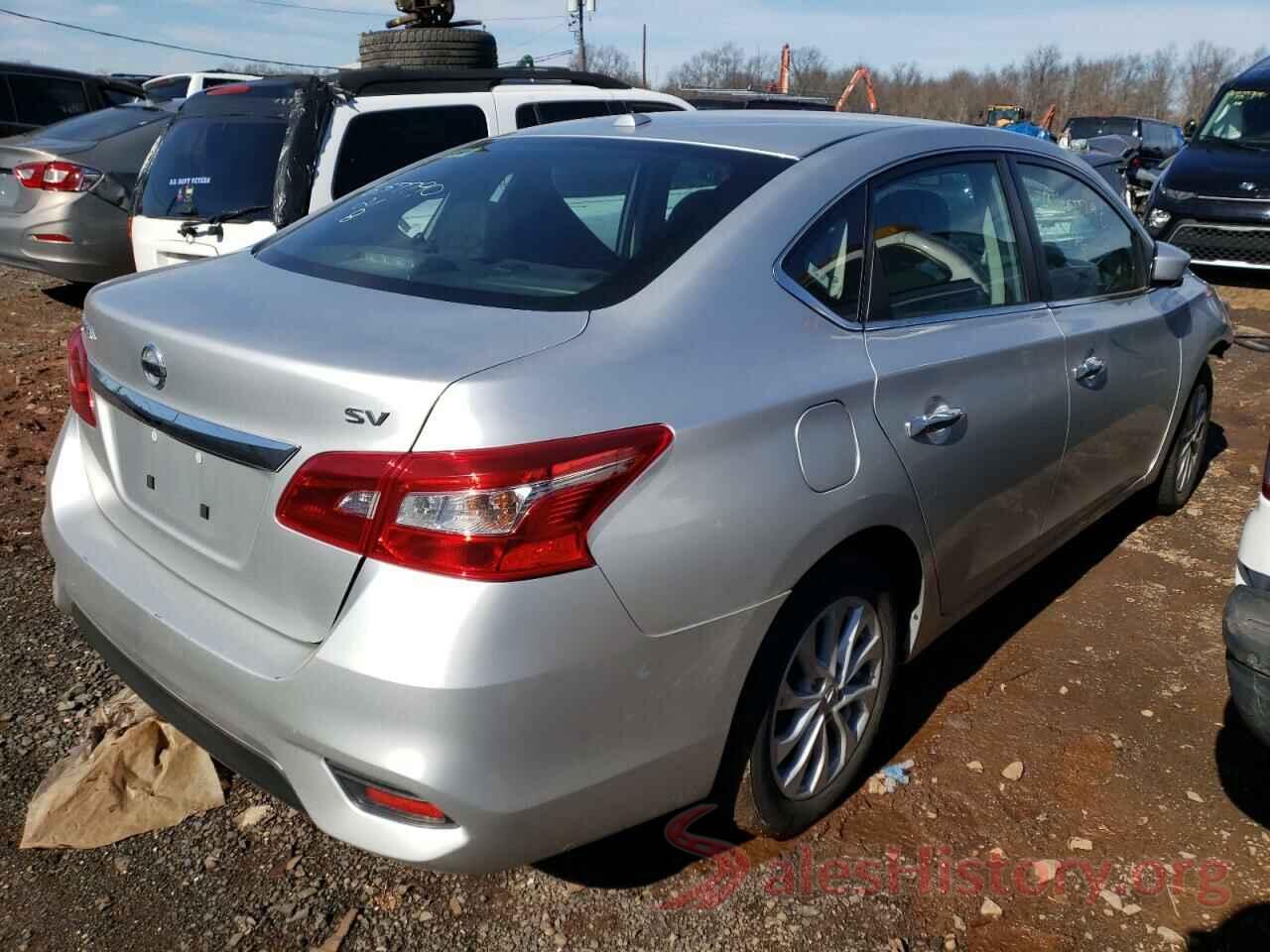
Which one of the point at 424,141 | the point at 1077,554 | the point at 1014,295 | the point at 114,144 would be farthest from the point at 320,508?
the point at 114,144

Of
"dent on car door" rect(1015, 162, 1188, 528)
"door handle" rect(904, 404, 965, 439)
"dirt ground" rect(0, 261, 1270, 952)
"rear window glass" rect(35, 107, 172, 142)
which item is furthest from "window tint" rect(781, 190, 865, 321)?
"rear window glass" rect(35, 107, 172, 142)

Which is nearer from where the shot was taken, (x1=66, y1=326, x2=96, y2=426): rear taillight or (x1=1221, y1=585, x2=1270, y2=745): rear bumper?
(x1=1221, y1=585, x2=1270, y2=745): rear bumper

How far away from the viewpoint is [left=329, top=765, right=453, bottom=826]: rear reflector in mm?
1946

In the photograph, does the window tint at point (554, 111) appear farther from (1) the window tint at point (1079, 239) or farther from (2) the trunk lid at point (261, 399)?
(2) the trunk lid at point (261, 399)

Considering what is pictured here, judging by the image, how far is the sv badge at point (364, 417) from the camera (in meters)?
1.88

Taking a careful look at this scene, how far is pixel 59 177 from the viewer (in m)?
7.84

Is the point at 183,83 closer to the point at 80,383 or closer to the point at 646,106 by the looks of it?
the point at 646,106

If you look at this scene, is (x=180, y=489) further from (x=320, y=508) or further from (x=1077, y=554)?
(x=1077, y=554)

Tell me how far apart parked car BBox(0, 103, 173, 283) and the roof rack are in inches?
115

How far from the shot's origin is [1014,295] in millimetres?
3248

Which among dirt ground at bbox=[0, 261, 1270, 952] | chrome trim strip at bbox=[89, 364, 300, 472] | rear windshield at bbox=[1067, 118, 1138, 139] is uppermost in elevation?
chrome trim strip at bbox=[89, 364, 300, 472]

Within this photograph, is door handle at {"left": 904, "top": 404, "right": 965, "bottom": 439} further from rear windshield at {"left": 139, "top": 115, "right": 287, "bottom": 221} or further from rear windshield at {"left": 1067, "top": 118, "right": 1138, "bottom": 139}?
rear windshield at {"left": 1067, "top": 118, "right": 1138, "bottom": 139}

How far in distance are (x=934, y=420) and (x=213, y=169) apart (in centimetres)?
459

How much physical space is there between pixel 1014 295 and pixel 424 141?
12.1ft
